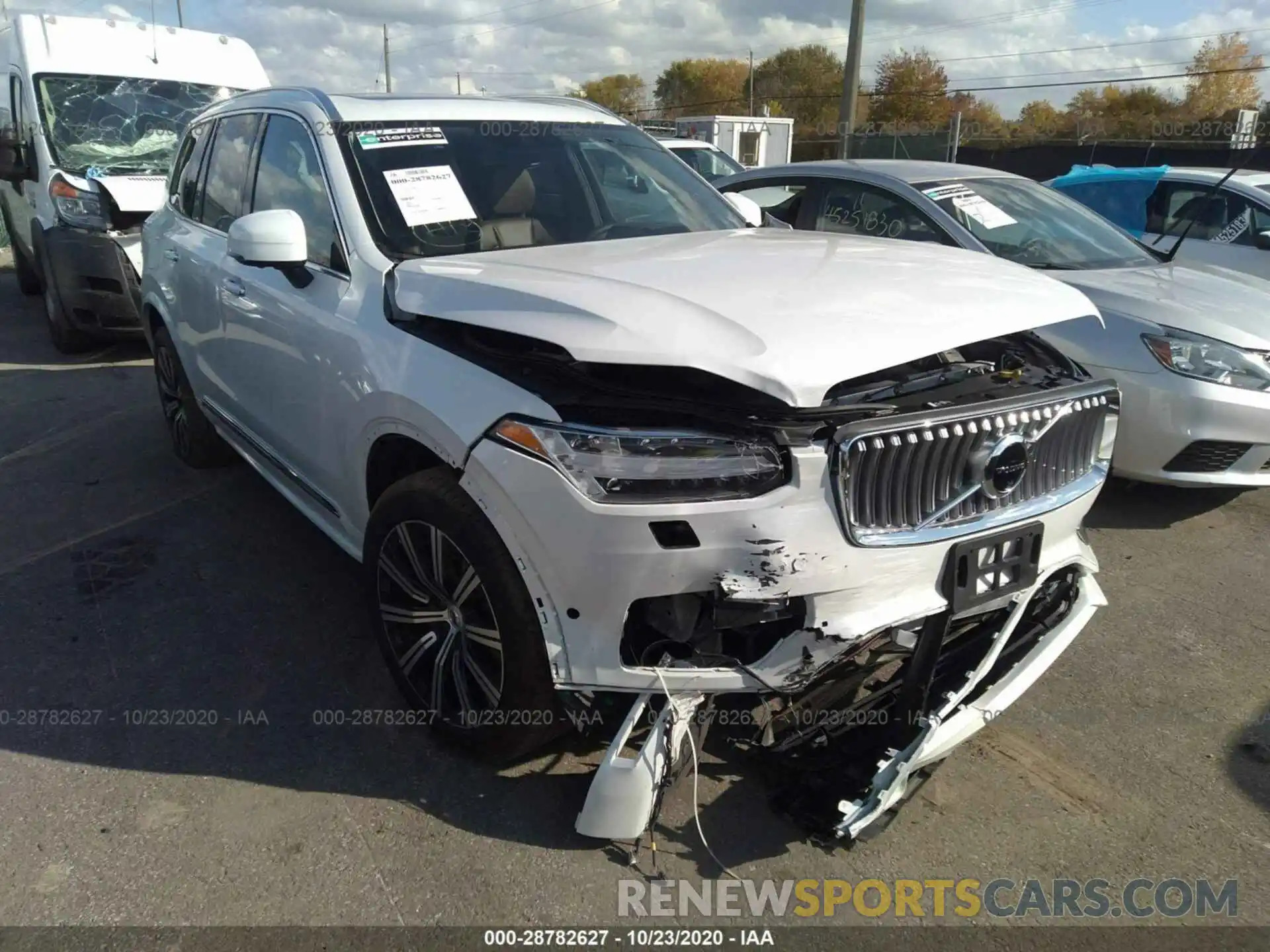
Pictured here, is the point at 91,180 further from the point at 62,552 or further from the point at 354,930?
the point at 354,930

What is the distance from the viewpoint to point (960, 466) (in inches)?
92.5

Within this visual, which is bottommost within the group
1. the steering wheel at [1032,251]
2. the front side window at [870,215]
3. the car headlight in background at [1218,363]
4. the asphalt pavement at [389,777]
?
the asphalt pavement at [389,777]

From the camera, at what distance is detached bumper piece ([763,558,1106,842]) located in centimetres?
234

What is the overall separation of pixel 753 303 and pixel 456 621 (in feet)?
3.92

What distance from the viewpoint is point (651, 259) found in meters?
3.01

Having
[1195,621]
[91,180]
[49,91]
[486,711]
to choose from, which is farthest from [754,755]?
[49,91]

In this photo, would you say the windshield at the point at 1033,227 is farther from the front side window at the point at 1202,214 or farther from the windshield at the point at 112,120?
the windshield at the point at 112,120

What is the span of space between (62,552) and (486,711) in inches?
111

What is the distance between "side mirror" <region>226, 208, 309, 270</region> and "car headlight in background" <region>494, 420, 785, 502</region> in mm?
1451

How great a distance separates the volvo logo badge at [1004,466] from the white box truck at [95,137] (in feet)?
23.9

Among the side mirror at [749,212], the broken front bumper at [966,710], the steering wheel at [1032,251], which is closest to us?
the broken front bumper at [966,710]

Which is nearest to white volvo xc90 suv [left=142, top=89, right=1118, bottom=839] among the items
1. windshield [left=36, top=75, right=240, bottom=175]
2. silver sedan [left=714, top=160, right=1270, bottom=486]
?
silver sedan [left=714, top=160, right=1270, bottom=486]

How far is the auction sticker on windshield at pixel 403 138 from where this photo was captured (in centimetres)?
338
